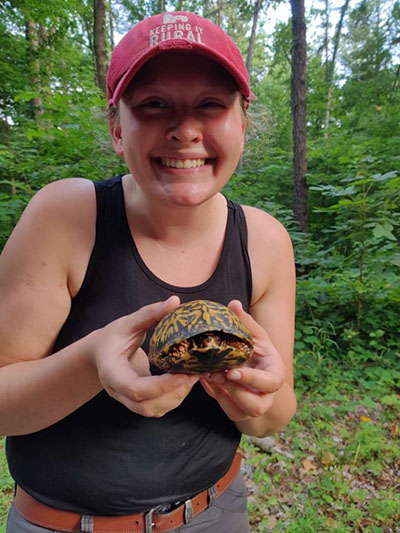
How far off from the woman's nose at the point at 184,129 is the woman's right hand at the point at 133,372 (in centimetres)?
53

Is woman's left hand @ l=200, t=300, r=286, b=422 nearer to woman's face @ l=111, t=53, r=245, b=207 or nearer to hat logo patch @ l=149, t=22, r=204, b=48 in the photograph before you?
woman's face @ l=111, t=53, r=245, b=207

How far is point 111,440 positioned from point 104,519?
0.27 metres

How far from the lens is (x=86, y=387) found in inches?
40.4

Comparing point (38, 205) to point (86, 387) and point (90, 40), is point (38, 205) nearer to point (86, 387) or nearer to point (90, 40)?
point (86, 387)

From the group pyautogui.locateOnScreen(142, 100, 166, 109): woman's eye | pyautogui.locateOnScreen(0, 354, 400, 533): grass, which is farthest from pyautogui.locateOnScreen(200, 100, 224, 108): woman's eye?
pyautogui.locateOnScreen(0, 354, 400, 533): grass

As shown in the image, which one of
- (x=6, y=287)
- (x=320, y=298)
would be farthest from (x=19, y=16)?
(x=6, y=287)

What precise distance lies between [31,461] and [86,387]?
0.40 m

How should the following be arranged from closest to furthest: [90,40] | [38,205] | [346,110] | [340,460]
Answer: [38,205] → [340,460] → [346,110] → [90,40]

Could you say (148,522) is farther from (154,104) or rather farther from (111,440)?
(154,104)

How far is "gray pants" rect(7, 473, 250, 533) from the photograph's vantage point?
1.17m

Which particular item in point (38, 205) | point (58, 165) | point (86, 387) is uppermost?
point (58, 165)

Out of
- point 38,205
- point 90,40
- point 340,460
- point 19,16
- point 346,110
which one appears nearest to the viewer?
point 38,205

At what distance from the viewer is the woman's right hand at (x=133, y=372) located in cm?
86

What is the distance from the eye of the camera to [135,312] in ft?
3.13
